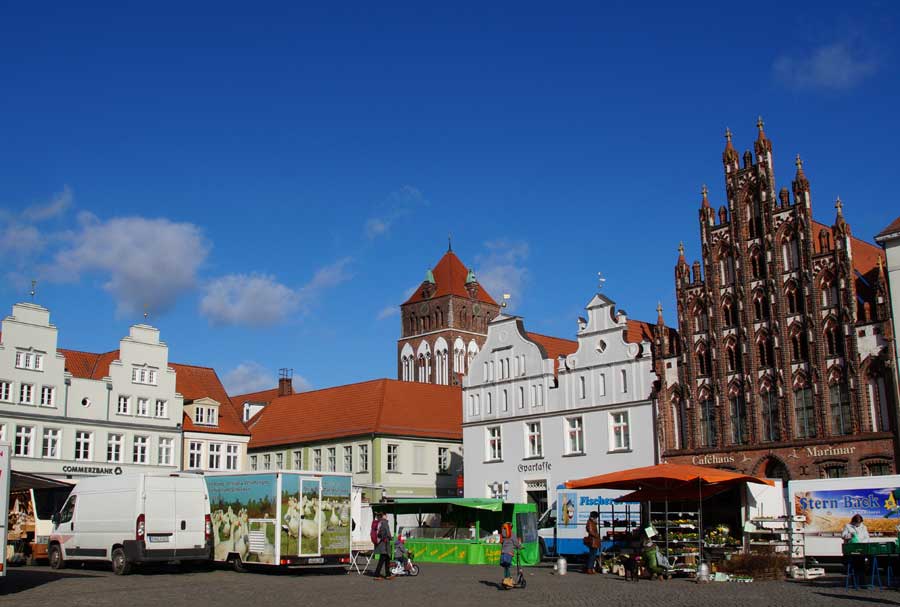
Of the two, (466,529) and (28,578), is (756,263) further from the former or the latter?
(28,578)

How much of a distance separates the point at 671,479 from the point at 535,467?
2091 centimetres

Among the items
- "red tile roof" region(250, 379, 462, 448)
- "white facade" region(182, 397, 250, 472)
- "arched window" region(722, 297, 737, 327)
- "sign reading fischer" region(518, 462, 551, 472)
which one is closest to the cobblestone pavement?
"arched window" region(722, 297, 737, 327)

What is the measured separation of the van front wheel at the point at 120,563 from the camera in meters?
27.8

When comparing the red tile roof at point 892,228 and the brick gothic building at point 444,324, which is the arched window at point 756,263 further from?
the brick gothic building at point 444,324

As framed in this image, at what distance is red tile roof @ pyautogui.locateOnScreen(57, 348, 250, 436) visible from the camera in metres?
56.3

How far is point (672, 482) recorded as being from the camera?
94.1ft

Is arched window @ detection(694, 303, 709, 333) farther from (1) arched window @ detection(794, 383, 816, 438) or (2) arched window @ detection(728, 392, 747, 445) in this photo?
(1) arched window @ detection(794, 383, 816, 438)

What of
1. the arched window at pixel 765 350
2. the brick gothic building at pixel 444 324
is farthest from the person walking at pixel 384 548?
the brick gothic building at pixel 444 324

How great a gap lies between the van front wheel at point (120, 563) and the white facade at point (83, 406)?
24.2 metres

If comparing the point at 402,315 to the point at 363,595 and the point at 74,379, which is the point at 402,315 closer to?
the point at 74,379

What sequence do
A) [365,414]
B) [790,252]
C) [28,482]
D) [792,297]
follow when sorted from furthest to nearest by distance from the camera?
[365,414] → [790,252] → [792,297] → [28,482]

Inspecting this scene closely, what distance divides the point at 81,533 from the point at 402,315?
9554cm

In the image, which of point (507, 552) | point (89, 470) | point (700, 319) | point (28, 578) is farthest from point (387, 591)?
point (89, 470)

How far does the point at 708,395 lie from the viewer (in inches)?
1647
